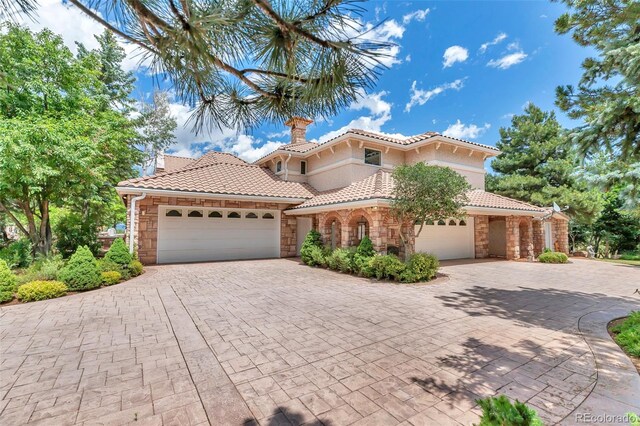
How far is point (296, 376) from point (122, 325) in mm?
4010

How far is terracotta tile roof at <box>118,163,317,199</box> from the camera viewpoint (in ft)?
40.8

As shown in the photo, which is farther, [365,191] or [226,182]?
[226,182]

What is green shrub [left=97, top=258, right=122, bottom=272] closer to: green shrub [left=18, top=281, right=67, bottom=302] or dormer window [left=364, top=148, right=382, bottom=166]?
green shrub [left=18, top=281, right=67, bottom=302]

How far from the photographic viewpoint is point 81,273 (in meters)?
8.22

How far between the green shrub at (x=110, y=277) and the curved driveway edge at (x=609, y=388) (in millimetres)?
10999

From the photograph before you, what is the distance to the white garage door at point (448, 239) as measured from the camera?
15.1 m

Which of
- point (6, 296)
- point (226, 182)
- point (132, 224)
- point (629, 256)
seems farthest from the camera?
point (629, 256)

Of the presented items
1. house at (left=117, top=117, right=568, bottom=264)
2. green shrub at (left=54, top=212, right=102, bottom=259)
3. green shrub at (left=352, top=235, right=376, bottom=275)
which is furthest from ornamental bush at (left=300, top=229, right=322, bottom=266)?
green shrub at (left=54, top=212, right=102, bottom=259)

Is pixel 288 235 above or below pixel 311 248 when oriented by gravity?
above

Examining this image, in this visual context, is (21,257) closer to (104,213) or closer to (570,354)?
(104,213)

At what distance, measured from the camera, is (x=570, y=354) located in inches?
169

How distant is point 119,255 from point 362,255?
8.96 m

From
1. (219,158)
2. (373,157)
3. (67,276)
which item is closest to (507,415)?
(67,276)

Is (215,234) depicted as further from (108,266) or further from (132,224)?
(108,266)
